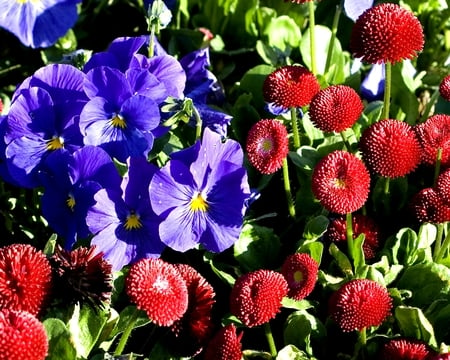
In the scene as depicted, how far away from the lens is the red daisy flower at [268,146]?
5.74 feet

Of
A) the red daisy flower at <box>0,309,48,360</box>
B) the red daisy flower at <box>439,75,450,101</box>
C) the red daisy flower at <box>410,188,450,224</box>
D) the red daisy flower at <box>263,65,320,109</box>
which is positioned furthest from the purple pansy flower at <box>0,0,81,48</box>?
the red daisy flower at <box>0,309,48,360</box>

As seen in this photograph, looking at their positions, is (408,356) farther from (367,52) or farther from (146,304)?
(367,52)

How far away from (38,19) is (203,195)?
3.50 feet

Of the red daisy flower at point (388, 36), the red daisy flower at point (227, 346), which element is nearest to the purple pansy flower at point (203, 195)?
the red daisy flower at point (227, 346)

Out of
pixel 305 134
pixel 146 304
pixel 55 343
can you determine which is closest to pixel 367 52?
pixel 305 134

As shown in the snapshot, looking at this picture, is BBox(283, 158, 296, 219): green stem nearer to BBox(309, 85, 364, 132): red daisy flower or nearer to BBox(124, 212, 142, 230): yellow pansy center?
BBox(309, 85, 364, 132): red daisy flower

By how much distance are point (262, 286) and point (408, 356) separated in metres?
0.27

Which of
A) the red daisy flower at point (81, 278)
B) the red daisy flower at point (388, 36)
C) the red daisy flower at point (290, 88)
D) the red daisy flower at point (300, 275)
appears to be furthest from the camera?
the red daisy flower at point (290, 88)

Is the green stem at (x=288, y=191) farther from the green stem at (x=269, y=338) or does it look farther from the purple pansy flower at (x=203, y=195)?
the green stem at (x=269, y=338)

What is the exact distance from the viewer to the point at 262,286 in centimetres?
149

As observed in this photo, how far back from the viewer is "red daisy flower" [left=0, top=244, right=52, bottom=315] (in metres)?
1.38

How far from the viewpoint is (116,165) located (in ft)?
5.67

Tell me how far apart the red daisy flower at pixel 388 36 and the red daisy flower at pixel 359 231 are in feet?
1.09

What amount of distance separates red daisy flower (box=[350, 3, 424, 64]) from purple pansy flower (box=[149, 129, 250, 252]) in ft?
1.04
